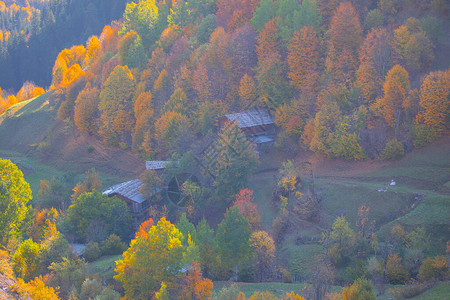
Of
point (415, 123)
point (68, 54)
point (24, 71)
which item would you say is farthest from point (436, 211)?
point (24, 71)

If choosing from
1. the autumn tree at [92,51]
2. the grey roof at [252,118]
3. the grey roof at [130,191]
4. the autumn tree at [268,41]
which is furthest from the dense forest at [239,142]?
the autumn tree at [92,51]

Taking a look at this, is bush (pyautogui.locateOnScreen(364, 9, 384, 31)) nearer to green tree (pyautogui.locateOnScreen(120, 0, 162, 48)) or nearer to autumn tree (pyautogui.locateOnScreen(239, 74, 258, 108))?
autumn tree (pyautogui.locateOnScreen(239, 74, 258, 108))

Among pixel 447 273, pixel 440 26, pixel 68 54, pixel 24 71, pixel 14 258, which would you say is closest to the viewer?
pixel 447 273

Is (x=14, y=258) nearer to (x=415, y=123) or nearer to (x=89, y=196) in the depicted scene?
(x=89, y=196)

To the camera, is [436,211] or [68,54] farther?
[68,54]

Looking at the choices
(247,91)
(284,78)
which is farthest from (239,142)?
(284,78)
